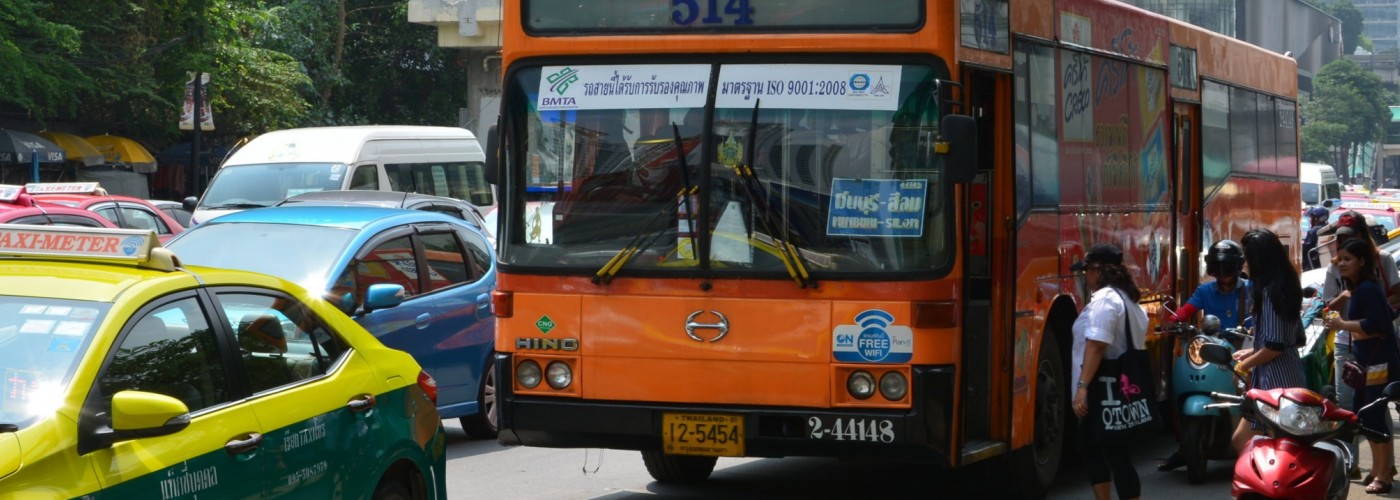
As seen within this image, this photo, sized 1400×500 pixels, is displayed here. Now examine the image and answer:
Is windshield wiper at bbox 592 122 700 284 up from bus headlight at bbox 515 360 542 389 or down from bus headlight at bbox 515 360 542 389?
up

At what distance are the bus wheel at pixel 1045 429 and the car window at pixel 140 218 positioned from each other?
11.6 meters

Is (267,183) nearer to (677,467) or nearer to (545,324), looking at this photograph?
(677,467)

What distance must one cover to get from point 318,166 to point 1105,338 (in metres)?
14.1

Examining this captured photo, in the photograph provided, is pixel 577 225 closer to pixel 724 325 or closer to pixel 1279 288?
pixel 724 325

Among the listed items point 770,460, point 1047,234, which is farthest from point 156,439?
point 770,460

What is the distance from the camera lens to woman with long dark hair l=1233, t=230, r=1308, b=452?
28.4ft

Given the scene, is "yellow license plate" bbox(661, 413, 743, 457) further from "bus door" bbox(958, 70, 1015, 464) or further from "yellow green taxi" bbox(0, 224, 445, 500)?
"yellow green taxi" bbox(0, 224, 445, 500)

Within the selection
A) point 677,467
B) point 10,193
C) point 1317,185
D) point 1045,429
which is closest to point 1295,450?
point 1045,429

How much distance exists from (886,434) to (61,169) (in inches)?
1125

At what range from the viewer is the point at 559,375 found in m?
8.03

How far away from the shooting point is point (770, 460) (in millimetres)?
10828

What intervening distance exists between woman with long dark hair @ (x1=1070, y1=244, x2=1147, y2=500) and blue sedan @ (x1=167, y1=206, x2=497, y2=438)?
3.71 metres

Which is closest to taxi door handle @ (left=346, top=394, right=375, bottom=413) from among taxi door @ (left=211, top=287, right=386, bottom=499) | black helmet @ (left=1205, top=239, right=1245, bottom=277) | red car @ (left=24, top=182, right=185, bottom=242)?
taxi door @ (left=211, top=287, right=386, bottom=499)

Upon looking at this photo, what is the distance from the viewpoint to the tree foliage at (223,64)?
29078mm
